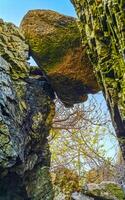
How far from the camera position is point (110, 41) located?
477 cm

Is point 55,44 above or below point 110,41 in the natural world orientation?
above

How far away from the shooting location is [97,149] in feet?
36.9

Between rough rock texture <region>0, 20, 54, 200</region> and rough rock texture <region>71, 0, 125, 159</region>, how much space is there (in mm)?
1866

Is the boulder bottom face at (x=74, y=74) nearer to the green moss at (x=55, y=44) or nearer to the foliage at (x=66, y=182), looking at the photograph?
the green moss at (x=55, y=44)

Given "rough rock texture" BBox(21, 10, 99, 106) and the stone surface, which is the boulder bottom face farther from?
the stone surface

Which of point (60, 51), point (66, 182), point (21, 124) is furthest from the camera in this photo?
point (66, 182)

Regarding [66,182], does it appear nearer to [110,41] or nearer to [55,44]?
[55,44]

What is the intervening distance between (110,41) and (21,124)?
2836 millimetres

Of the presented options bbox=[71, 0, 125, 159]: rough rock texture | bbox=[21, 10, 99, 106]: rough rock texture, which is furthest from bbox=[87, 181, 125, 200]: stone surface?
bbox=[71, 0, 125, 159]: rough rock texture

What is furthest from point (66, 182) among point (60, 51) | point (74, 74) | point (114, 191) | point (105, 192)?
point (60, 51)

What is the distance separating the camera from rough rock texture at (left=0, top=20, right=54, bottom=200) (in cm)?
614

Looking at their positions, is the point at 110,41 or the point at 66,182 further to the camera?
the point at 66,182

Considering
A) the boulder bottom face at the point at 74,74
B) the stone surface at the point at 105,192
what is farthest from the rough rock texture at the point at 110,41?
the stone surface at the point at 105,192

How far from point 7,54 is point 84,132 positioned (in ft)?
15.8
